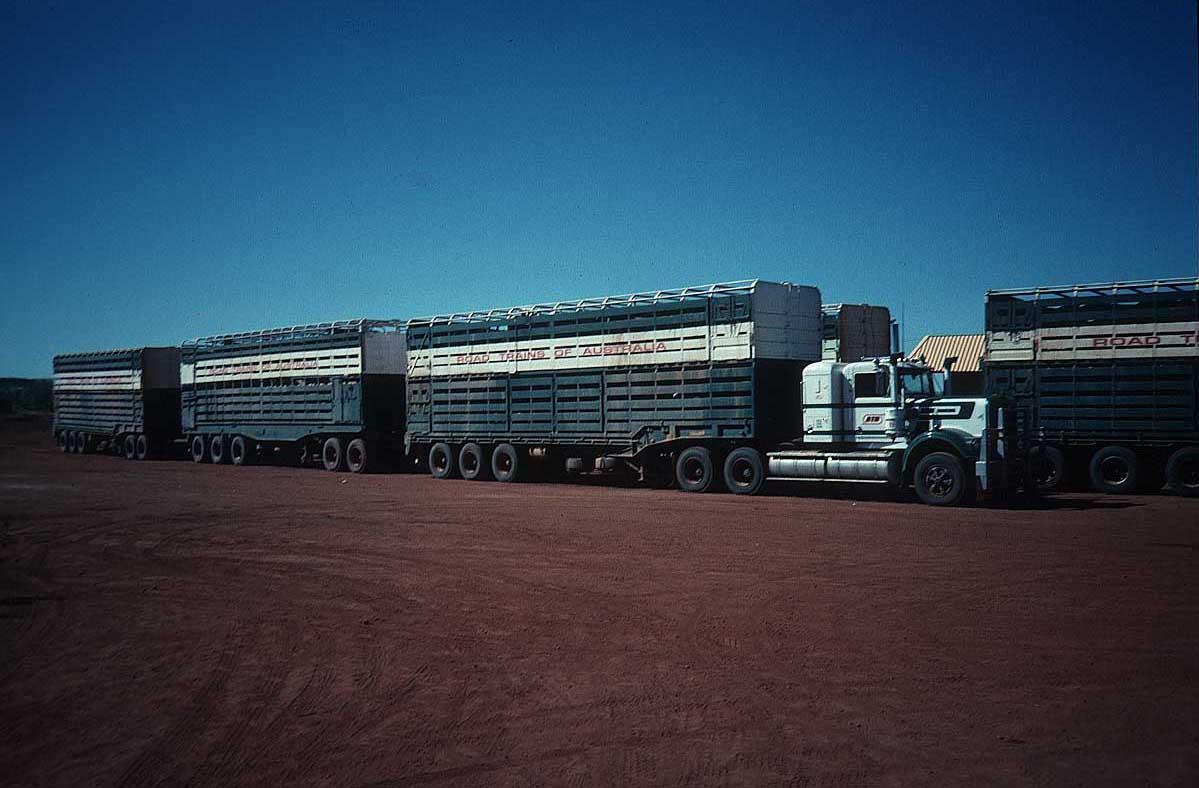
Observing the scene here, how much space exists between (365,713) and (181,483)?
19654 millimetres

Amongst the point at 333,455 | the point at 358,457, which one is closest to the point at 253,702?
the point at 358,457

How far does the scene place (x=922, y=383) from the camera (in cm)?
1819

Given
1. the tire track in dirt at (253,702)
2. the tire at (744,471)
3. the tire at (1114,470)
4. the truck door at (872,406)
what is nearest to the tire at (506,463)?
the tire at (744,471)

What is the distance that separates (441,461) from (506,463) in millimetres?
2585

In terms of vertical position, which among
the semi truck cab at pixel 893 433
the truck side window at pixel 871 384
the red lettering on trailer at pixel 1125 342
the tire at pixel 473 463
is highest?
the red lettering on trailer at pixel 1125 342

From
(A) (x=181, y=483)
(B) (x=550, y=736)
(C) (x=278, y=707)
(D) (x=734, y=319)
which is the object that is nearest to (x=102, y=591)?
(C) (x=278, y=707)

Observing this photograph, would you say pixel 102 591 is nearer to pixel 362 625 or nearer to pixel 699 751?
pixel 362 625

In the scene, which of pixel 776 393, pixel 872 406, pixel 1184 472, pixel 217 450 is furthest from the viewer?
pixel 217 450

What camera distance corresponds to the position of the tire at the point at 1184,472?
1816 centimetres

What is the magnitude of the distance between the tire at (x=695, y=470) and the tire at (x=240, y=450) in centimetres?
1780

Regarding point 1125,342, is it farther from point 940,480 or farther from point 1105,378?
point 940,480

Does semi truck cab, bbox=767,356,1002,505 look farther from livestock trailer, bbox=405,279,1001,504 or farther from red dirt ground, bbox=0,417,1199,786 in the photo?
red dirt ground, bbox=0,417,1199,786

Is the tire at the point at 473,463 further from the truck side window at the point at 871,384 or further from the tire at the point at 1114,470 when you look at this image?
the tire at the point at 1114,470

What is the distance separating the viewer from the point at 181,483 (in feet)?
76.5
